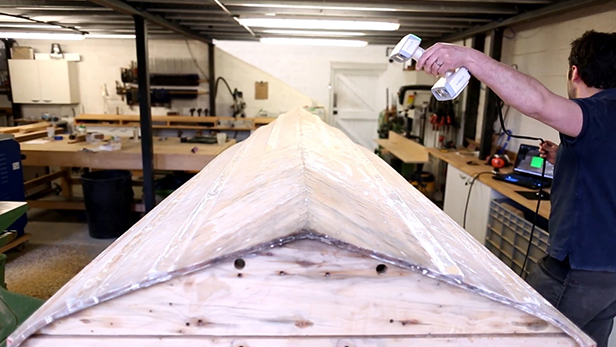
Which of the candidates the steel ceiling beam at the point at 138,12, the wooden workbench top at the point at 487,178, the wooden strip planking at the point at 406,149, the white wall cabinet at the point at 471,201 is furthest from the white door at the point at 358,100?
the white wall cabinet at the point at 471,201

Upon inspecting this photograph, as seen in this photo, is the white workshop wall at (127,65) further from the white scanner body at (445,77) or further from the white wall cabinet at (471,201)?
the white scanner body at (445,77)

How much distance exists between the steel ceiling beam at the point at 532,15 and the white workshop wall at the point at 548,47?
0.09 meters

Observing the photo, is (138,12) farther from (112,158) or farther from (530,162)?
(530,162)

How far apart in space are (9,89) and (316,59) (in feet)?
17.4

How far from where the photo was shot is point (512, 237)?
2637 millimetres

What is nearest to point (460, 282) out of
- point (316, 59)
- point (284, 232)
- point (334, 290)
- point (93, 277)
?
point (334, 290)

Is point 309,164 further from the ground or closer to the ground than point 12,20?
closer to the ground

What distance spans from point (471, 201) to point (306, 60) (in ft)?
15.7

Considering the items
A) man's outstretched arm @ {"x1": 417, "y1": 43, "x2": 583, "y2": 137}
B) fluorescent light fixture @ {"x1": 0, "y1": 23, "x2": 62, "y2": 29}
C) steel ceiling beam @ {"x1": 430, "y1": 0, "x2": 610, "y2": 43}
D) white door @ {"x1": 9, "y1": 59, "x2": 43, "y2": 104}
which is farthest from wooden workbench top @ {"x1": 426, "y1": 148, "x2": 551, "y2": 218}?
white door @ {"x1": 9, "y1": 59, "x2": 43, "y2": 104}

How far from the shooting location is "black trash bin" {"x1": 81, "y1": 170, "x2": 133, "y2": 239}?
12.5 ft

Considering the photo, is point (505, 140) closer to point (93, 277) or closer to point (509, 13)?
point (509, 13)

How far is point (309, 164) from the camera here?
144 cm

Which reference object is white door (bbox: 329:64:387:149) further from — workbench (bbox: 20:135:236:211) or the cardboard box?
the cardboard box

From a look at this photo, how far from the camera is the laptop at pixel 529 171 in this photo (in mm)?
2795
